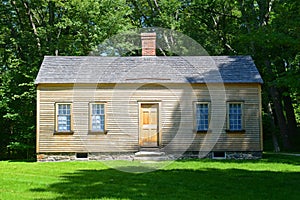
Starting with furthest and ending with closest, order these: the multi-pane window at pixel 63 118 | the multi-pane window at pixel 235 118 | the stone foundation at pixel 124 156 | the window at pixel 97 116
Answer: the multi-pane window at pixel 235 118 < the window at pixel 97 116 < the multi-pane window at pixel 63 118 < the stone foundation at pixel 124 156

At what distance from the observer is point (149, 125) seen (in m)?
21.8

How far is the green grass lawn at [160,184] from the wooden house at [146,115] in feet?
17.8

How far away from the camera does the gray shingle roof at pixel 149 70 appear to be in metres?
21.7

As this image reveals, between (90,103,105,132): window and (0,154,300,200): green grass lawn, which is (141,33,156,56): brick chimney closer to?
(90,103,105,132): window

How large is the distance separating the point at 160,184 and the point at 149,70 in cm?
1075

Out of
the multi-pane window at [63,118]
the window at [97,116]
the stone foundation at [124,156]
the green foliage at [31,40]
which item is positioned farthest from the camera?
the green foliage at [31,40]

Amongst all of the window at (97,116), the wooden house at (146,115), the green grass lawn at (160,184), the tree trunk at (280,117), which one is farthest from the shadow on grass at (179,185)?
the tree trunk at (280,117)

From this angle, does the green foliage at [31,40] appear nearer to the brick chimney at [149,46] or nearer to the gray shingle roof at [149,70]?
the gray shingle roof at [149,70]

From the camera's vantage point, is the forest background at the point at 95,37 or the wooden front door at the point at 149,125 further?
the forest background at the point at 95,37

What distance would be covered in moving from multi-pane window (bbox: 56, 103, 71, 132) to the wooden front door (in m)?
3.34

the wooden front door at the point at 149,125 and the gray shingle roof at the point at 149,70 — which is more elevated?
the gray shingle roof at the point at 149,70

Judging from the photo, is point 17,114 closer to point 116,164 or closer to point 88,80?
point 88,80

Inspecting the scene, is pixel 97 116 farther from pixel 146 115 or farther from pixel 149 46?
pixel 149 46

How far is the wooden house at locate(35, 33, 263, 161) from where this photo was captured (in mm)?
21578
